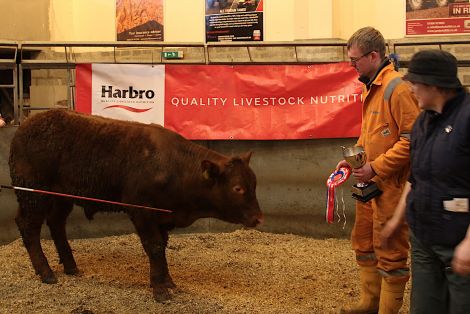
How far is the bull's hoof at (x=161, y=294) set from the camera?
16.1 feet

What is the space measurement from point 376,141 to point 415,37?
5601mm

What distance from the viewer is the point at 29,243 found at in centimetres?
560

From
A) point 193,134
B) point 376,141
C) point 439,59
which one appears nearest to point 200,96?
point 193,134

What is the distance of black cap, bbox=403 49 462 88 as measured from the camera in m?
2.68

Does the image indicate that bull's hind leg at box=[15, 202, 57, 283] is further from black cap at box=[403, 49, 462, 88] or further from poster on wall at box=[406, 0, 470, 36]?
poster on wall at box=[406, 0, 470, 36]

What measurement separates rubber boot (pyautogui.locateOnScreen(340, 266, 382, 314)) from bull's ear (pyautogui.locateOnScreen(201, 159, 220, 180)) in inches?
60.6

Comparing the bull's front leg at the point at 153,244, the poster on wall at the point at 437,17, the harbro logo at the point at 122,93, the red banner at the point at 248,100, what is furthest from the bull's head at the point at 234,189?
the poster on wall at the point at 437,17

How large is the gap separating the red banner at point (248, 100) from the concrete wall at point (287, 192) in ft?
0.65

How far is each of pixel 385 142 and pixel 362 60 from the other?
606 mm

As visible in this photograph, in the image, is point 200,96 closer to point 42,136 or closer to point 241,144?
point 241,144

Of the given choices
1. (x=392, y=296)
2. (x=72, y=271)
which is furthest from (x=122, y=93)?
(x=392, y=296)

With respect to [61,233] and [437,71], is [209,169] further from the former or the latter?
[437,71]

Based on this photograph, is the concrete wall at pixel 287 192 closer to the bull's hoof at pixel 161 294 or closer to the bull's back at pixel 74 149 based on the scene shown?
the bull's back at pixel 74 149

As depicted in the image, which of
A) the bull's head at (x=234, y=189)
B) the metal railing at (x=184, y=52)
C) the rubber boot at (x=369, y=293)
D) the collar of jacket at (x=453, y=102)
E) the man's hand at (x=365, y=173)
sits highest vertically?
the metal railing at (x=184, y=52)
